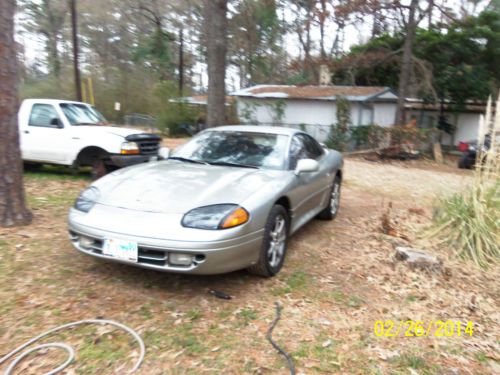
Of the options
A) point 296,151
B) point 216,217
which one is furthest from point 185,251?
point 296,151

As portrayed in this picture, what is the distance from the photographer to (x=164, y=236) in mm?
3178

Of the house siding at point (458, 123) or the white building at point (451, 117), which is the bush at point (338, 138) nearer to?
the white building at point (451, 117)

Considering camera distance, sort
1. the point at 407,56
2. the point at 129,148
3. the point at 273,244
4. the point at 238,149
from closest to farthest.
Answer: the point at 273,244 → the point at 238,149 → the point at 129,148 → the point at 407,56

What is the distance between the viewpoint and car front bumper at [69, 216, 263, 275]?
316cm

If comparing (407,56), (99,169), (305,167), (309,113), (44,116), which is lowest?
(99,169)

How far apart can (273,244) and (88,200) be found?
1.71 metres

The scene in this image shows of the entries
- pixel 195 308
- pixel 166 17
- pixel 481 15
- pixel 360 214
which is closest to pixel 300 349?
pixel 195 308

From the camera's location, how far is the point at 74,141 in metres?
7.60

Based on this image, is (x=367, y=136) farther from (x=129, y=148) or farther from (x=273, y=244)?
(x=273, y=244)

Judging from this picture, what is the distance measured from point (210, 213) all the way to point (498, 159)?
3889 mm

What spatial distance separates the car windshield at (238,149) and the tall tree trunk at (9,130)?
5.75 ft

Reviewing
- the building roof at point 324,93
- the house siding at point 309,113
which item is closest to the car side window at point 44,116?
the house siding at point 309,113

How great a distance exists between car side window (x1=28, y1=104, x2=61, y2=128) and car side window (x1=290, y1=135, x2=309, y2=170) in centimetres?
496

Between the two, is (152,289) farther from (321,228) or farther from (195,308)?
(321,228)
